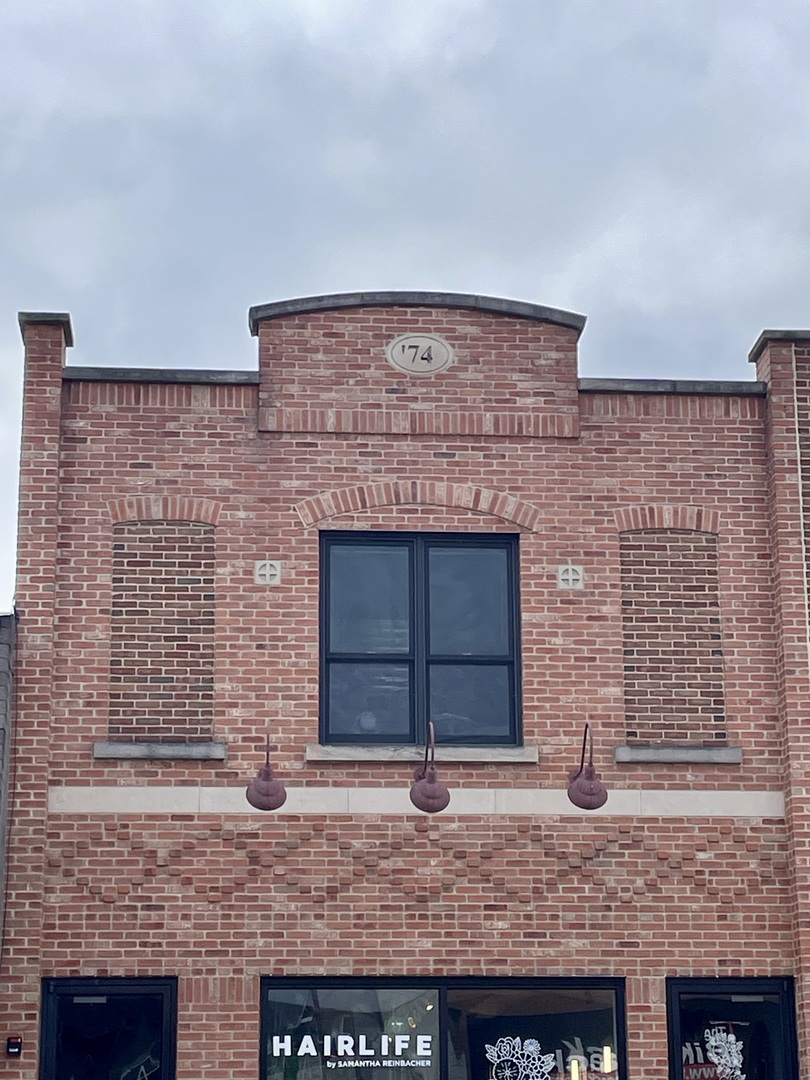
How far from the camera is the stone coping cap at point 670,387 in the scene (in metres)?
15.8

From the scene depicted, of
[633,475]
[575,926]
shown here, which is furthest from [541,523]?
[575,926]

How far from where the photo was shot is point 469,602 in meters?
15.2

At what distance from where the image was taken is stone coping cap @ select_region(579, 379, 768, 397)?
620 inches

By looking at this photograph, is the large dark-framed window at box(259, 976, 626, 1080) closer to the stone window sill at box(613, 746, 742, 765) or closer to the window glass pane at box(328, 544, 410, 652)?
the stone window sill at box(613, 746, 742, 765)

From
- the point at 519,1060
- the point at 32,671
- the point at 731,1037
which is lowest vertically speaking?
the point at 519,1060

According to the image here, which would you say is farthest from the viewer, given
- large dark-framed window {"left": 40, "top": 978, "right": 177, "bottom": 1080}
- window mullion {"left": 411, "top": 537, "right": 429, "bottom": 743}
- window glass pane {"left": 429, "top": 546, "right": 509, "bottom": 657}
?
window glass pane {"left": 429, "top": 546, "right": 509, "bottom": 657}

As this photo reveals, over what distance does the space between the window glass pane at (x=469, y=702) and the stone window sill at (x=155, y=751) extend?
1.97 metres

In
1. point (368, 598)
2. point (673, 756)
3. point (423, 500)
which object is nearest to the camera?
point (673, 756)

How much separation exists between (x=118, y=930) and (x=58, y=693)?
207 centimetres

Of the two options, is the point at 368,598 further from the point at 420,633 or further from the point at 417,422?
the point at 417,422

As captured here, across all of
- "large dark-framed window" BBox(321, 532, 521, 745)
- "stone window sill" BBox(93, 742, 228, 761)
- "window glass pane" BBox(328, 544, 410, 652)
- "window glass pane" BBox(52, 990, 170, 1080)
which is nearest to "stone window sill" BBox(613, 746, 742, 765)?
"large dark-framed window" BBox(321, 532, 521, 745)

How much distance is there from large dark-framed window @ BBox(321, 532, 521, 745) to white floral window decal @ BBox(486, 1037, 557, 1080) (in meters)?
2.53

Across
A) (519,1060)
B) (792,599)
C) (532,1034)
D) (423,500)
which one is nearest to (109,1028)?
(519,1060)

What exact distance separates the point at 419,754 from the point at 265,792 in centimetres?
144
